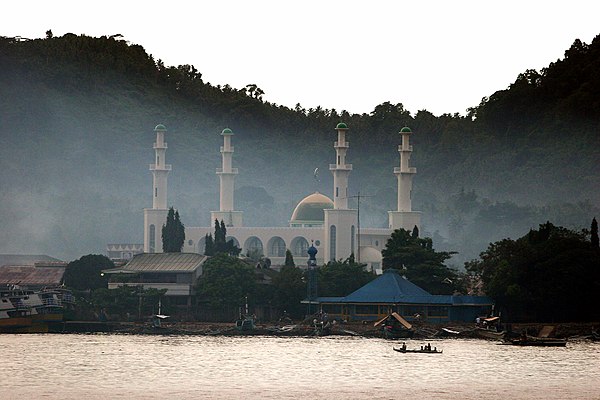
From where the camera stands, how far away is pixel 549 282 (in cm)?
12006

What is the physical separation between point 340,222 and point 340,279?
65.0 feet

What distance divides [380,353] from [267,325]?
976 inches

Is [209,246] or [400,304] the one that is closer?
[400,304]

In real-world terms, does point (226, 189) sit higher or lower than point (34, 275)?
higher

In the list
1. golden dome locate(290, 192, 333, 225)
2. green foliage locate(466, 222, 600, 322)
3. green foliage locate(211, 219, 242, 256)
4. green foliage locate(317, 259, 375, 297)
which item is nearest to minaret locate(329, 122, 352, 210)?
golden dome locate(290, 192, 333, 225)

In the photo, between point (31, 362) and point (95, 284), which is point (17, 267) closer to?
point (95, 284)

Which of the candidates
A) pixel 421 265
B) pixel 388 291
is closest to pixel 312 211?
pixel 421 265

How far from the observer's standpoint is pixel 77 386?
8119cm

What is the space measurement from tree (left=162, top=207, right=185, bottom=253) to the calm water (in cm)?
3034

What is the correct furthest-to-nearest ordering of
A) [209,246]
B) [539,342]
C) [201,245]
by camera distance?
[201,245] → [209,246] → [539,342]

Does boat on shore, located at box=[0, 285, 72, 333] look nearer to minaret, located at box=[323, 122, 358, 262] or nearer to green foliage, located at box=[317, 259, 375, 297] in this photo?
green foliage, located at box=[317, 259, 375, 297]

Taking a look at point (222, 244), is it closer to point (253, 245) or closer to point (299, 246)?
point (253, 245)

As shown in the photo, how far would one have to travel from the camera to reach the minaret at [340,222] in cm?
15000

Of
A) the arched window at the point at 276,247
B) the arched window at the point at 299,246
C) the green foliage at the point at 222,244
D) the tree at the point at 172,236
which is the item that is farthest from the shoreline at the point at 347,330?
the arched window at the point at 276,247
